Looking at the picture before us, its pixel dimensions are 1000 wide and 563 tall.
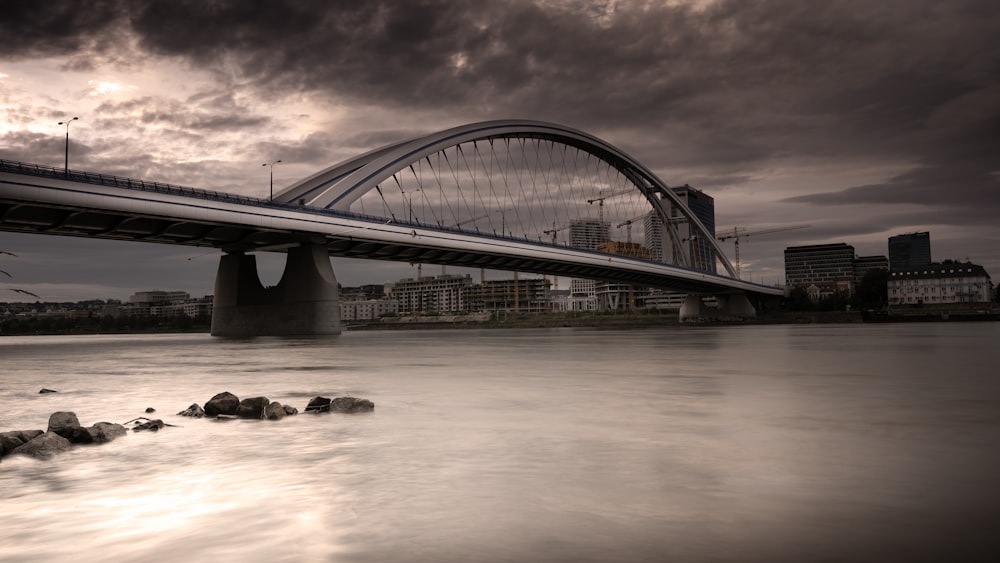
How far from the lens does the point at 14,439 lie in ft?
23.4

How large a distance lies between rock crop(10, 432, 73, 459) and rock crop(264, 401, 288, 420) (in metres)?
2.65

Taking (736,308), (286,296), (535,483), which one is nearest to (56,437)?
(535,483)

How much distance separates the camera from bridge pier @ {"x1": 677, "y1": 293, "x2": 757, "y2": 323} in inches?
4619

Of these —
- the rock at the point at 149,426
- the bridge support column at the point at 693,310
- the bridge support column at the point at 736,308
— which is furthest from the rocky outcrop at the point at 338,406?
the bridge support column at the point at 736,308

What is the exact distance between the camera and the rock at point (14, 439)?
22.7 ft

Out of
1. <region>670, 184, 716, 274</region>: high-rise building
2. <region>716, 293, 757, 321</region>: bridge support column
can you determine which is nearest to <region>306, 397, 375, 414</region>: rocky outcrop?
<region>670, 184, 716, 274</region>: high-rise building

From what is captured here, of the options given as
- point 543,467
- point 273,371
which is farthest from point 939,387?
point 273,371

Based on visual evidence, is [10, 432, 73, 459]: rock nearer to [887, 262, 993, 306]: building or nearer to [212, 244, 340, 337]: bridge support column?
[212, 244, 340, 337]: bridge support column

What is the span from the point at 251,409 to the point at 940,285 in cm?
15140

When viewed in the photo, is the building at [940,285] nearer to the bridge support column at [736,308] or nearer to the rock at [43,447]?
the bridge support column at [736,308]

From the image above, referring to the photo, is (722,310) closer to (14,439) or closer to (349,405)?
(349,405)

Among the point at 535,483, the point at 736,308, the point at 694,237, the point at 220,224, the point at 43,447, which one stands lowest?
the point at 535,483

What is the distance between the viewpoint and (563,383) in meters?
15.0

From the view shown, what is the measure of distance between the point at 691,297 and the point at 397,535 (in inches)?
4922
